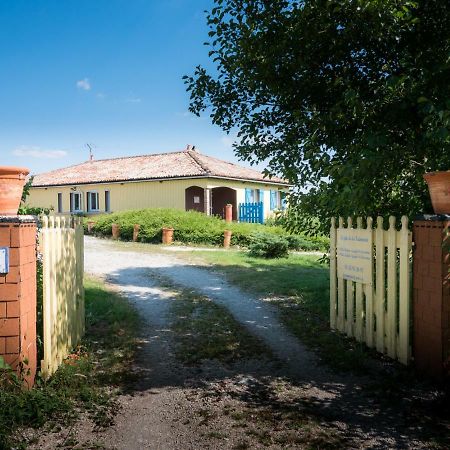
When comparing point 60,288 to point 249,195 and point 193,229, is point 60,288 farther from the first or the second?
point 249,195

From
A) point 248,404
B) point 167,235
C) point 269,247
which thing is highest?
point 167,235

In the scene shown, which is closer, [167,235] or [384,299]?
[384,299]

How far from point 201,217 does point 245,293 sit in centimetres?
1153

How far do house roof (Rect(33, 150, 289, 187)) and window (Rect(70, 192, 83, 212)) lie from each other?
1.01 meters

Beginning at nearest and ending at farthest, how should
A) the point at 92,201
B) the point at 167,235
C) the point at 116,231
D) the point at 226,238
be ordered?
the point at 226,238
the point at 167,235
the point at 116,231
the point at 92,201

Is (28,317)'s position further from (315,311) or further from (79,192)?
(79,192)

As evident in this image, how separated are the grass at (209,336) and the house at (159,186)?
669 inches

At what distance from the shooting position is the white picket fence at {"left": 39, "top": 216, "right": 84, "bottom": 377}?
13.7 feet

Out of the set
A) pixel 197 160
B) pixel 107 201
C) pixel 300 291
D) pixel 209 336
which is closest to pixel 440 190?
pixel 209 336

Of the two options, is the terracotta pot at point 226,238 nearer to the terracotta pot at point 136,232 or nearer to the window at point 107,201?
the terracotta pot at point 136,232

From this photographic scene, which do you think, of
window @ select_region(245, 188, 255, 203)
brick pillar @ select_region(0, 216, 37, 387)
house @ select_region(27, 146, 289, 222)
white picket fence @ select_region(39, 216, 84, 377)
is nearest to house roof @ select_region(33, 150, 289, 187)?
house @ select_region(27, 146, 289, 222)

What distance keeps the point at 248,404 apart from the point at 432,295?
2108 mm

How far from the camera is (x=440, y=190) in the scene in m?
4.12

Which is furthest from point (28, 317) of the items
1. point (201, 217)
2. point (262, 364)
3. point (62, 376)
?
point (201, 217)
